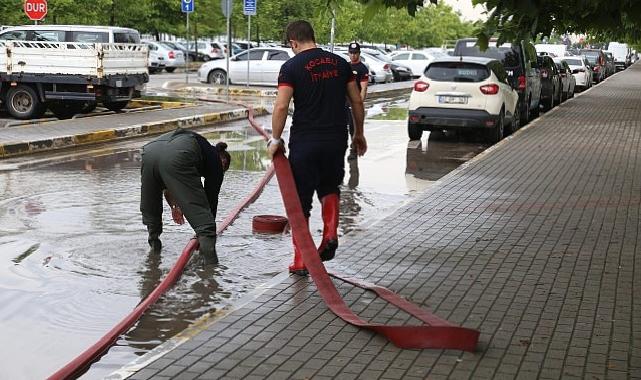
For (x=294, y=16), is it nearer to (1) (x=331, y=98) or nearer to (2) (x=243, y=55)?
(2) (x=243, y=55)

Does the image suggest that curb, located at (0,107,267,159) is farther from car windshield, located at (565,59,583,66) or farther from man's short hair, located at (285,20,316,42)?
car windshield, located at (565,59,583,66)

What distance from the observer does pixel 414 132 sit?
19312 mm

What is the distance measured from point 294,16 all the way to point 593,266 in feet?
141

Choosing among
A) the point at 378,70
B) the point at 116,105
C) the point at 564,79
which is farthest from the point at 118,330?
the point at 378,70

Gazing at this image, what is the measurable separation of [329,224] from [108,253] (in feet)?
7.25

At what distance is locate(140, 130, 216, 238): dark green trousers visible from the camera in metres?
7.96

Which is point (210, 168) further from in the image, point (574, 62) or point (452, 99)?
point (574, 62)

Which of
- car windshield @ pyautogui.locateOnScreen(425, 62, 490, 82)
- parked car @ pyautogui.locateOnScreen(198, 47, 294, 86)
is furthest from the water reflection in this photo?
parked car @ pyautogui.locateOnScreen(198, 47, 294, 86)

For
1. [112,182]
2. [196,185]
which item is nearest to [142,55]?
[112,182]

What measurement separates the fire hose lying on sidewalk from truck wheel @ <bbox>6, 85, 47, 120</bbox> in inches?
540

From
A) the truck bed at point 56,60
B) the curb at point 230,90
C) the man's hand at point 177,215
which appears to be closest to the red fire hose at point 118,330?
the man's hand at point 177,215

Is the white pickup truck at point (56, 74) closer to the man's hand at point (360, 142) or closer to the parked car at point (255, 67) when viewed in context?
the man's hand at point (360, 142)

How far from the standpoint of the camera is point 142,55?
22328 millimetres

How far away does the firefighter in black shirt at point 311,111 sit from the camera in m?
7.26
